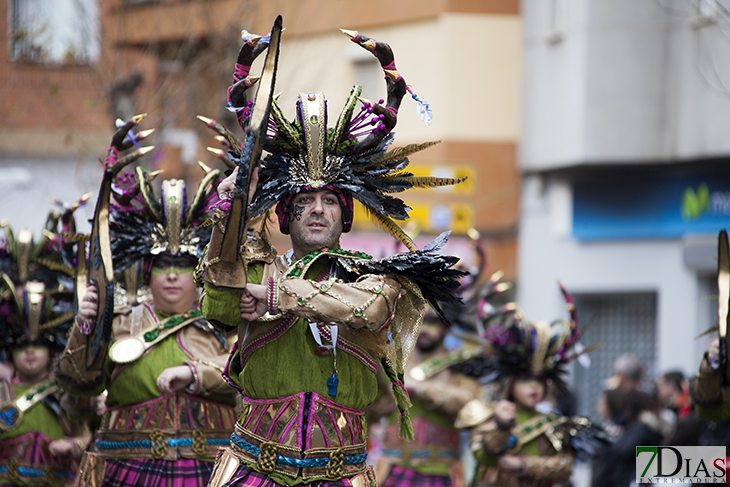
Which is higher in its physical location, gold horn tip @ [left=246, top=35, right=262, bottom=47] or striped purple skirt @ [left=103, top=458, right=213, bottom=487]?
gold horn tip @ [left=246, top=35, right=262, bottom=47]

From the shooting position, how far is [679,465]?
24.0 feet

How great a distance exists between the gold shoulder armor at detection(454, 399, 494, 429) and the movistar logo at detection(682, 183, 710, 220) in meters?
7.30

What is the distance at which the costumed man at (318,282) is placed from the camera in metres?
4.42

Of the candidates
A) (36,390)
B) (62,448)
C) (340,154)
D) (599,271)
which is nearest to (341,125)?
(340,154)

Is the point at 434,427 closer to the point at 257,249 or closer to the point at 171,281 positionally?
the point at 171,281

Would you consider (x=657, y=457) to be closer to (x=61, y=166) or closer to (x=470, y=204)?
(x=470, y=204)

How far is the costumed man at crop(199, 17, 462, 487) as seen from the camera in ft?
14.5

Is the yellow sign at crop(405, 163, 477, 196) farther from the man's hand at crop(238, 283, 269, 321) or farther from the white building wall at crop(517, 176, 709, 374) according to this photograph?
the man's hand at crop(238, 283, 269, 321)

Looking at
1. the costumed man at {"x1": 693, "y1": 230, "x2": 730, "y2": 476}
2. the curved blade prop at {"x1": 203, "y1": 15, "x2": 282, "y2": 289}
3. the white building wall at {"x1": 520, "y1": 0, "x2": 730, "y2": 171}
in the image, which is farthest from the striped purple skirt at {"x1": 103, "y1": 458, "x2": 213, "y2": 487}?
the white building wall at {"x1": 520, "y1": 0, "x2": 730, "y2": 171}

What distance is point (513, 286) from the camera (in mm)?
17781

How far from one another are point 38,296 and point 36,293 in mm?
71

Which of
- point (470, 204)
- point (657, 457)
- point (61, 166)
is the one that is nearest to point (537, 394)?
point (657, 457)

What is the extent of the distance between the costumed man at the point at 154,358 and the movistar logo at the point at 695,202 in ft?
32.7

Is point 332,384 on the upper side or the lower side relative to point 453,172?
lower
